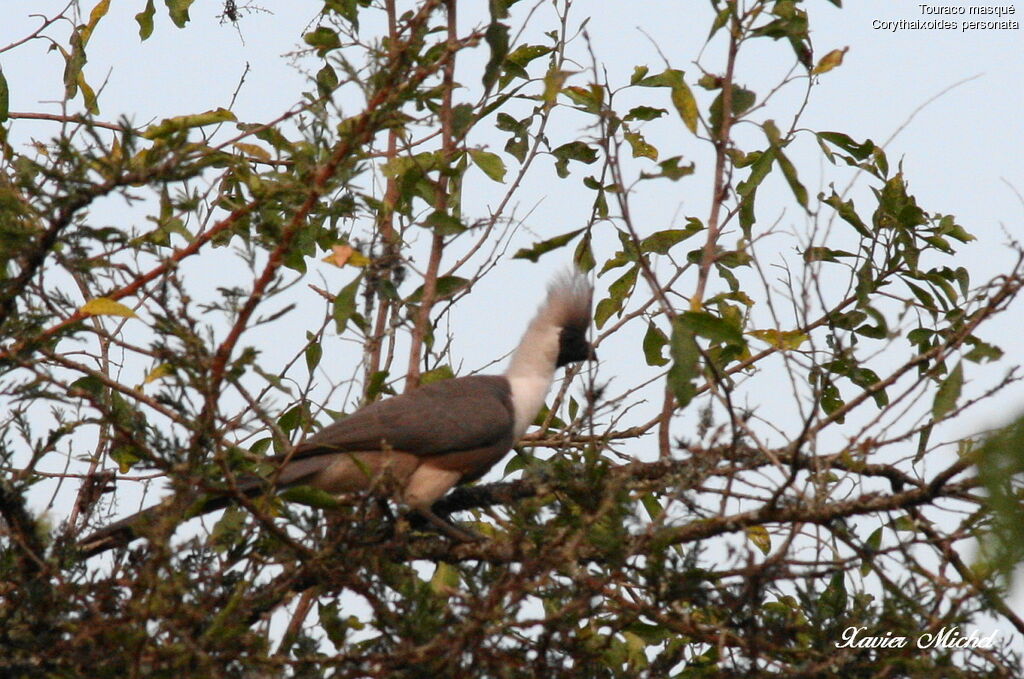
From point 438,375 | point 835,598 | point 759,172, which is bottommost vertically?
point 835,598

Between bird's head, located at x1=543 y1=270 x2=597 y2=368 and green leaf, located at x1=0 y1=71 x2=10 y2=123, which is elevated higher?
green leaf, located at x1=0 y1=71 x2=10 y2=123

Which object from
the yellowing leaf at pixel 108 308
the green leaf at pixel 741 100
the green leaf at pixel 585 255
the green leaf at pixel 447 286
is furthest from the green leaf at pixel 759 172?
the yellowing leaf at pixel 108 308

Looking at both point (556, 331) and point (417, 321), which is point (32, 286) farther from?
point (556, 331)

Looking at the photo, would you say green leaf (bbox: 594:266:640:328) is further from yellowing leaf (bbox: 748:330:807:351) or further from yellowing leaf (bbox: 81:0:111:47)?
yellowing leaf (bbox: 81:0:111:47)

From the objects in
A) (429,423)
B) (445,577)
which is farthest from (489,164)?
(445,577)

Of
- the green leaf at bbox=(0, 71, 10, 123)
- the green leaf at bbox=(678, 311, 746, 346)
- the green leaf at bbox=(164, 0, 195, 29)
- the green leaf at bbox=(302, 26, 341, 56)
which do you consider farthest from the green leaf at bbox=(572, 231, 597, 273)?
the green leaf at bbox=(0, 71, 10, 123)

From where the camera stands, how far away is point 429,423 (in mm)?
4934

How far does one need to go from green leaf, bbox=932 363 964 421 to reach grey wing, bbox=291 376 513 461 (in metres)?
2.23

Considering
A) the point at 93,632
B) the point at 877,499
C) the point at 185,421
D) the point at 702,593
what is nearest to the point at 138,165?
the point at 185,421

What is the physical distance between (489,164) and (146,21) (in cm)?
183

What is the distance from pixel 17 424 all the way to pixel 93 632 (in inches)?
37.6

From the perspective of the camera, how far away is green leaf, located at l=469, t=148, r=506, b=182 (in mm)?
4375

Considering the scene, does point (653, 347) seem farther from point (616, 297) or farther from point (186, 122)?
point (186, 122)

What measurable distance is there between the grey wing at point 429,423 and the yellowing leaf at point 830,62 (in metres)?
2.10
